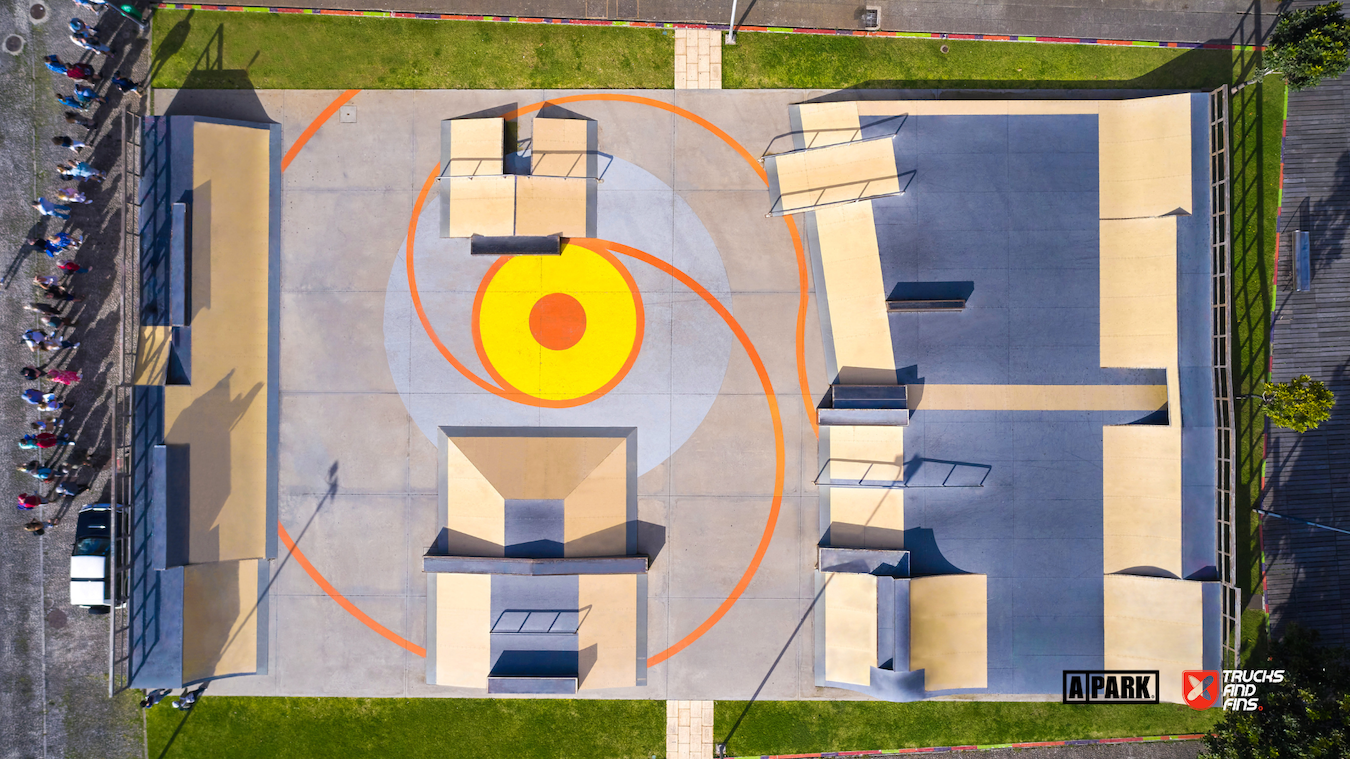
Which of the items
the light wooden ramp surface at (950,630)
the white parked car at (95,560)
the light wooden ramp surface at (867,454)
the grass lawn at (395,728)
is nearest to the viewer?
the white parked car at (95,560)

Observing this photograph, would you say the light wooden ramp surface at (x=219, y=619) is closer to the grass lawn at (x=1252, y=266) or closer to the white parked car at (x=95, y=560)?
the white parked car at (x=95, y=560)

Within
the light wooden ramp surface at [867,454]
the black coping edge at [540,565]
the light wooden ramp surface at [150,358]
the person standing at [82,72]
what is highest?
the person standing at [82,72]

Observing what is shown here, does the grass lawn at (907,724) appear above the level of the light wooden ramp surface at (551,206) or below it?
below

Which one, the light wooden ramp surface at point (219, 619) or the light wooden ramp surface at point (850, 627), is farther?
the light wooden ramp surface at point (219, 619)

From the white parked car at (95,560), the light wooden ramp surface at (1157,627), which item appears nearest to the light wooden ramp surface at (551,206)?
the white parked car at (95,560)

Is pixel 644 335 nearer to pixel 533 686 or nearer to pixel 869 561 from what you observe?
pixel 869 561

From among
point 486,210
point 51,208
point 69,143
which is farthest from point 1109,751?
point 69,143

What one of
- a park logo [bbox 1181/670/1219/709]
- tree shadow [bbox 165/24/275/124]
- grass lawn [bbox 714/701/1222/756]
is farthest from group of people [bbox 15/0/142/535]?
a park logo [bbox 1181/670/1219/709]
